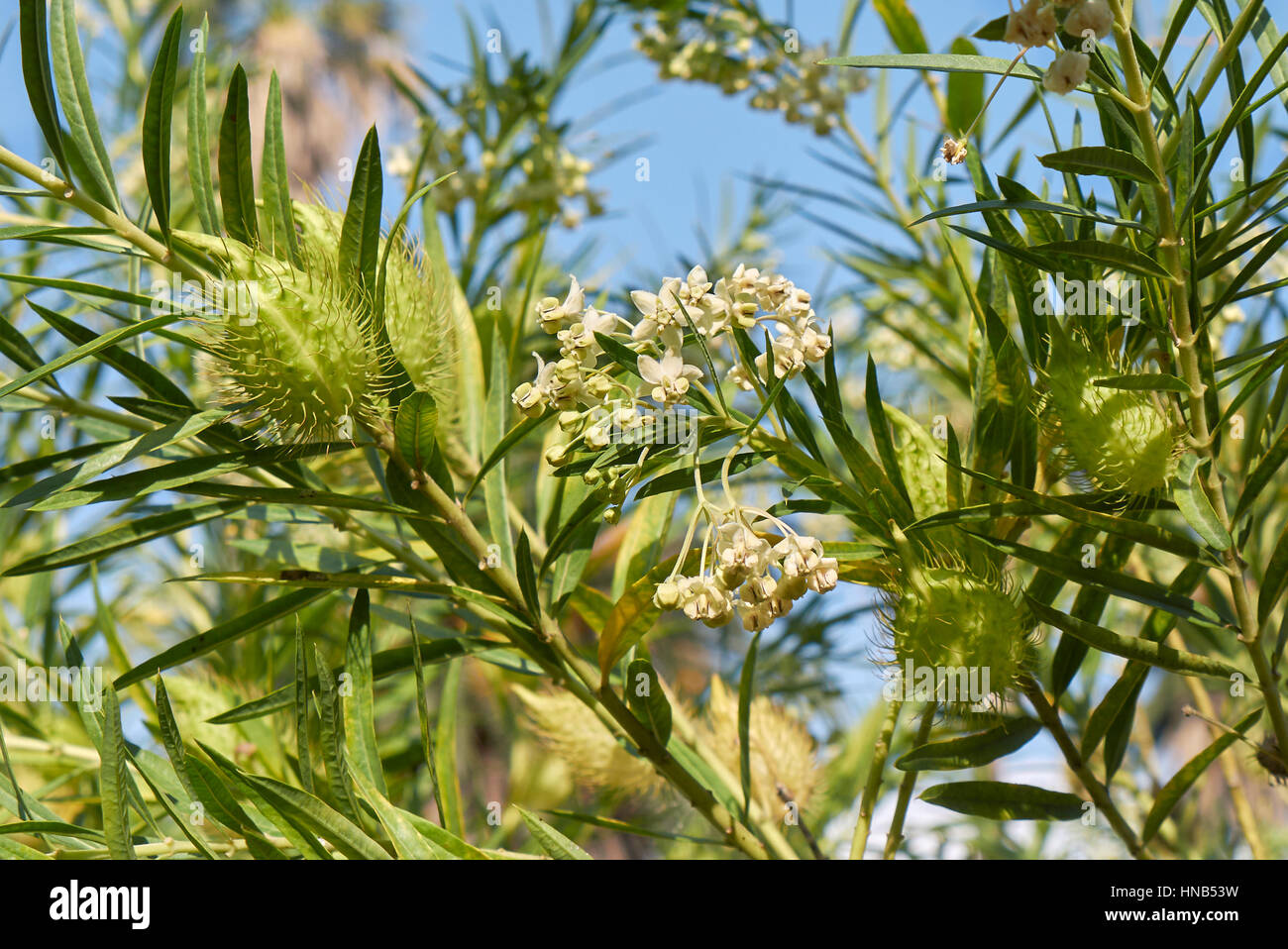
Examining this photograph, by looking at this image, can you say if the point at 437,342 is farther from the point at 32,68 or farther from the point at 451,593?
the point at 32,68

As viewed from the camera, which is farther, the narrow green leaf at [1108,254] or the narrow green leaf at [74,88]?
the narrow green leaf at [74,88]

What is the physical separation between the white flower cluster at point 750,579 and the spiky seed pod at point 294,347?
0.71 ft

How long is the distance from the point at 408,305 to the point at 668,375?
20cm

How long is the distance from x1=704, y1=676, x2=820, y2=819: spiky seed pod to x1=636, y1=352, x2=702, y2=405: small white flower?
1.70 feet

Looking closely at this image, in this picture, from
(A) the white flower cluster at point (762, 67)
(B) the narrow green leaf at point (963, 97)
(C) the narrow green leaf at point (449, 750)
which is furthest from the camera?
(A) the white flower cluster at point (762, 67)

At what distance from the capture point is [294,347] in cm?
56

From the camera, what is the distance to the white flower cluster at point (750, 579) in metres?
0.54

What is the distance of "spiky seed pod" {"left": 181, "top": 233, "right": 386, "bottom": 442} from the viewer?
0.56 metres

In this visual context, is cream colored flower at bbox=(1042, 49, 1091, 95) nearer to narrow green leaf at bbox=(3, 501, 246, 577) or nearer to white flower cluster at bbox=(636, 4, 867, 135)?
narrow green leaf at bbox=(3, 501, 246, 577)

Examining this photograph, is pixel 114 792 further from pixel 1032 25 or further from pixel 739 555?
pixel 1032 25

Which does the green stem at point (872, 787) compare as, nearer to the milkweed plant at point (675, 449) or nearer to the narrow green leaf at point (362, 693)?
the milkweed plant at point (675, 449)

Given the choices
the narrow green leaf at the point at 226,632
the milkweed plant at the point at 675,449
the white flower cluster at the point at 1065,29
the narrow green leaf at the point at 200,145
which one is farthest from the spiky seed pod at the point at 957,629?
the narrow green leaf at the point at 200,145

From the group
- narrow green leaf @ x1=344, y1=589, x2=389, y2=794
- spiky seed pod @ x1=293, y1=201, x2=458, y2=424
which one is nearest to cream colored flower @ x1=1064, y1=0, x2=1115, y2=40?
spiky seed pod @ x1=293, y1=201, x2=458, y2=424
